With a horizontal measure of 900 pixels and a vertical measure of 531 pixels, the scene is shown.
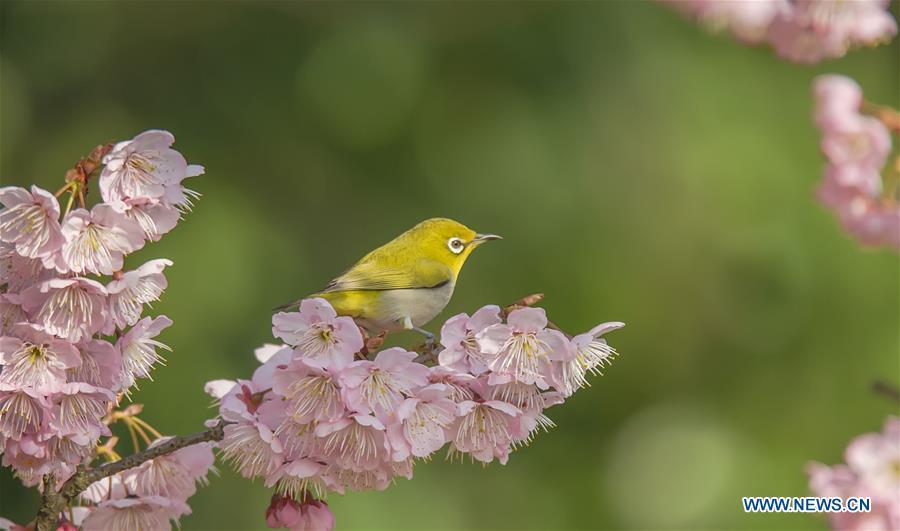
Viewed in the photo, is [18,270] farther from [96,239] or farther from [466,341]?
[466,341]

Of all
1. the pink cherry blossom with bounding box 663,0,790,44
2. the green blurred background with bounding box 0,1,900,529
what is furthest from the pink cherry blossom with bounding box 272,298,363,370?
the green blurred background with bounding box 0,1,900,529

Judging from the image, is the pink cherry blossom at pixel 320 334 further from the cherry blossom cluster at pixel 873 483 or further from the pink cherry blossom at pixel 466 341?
the cherry blossom cluster at pixel 873 483

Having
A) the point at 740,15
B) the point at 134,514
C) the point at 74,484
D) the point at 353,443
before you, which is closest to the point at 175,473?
the point at 134,514

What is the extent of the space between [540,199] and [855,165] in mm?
4671

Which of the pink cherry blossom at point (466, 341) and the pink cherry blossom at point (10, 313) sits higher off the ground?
the pink cherry blossom at point (466, 341)

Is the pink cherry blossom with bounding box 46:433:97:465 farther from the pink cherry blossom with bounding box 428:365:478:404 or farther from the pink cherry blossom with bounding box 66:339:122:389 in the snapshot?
the pink cherry blossom with bounding box 428:365:478:404

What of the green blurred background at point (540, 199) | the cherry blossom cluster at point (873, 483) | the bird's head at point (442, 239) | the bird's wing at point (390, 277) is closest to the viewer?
the cherry blossom cluster at point (873, 483)

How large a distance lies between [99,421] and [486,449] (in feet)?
2.25

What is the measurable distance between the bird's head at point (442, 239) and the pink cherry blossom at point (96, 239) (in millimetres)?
1330

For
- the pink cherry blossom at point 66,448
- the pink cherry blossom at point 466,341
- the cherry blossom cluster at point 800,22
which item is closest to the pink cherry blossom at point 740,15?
the cherry blossom cluster at point 800,22

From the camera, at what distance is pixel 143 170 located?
6.66ft

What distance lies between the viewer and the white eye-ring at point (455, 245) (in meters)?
3.27

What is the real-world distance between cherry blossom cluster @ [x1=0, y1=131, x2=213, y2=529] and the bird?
0.94 meters

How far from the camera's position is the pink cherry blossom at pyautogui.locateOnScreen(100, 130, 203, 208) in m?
2.00
